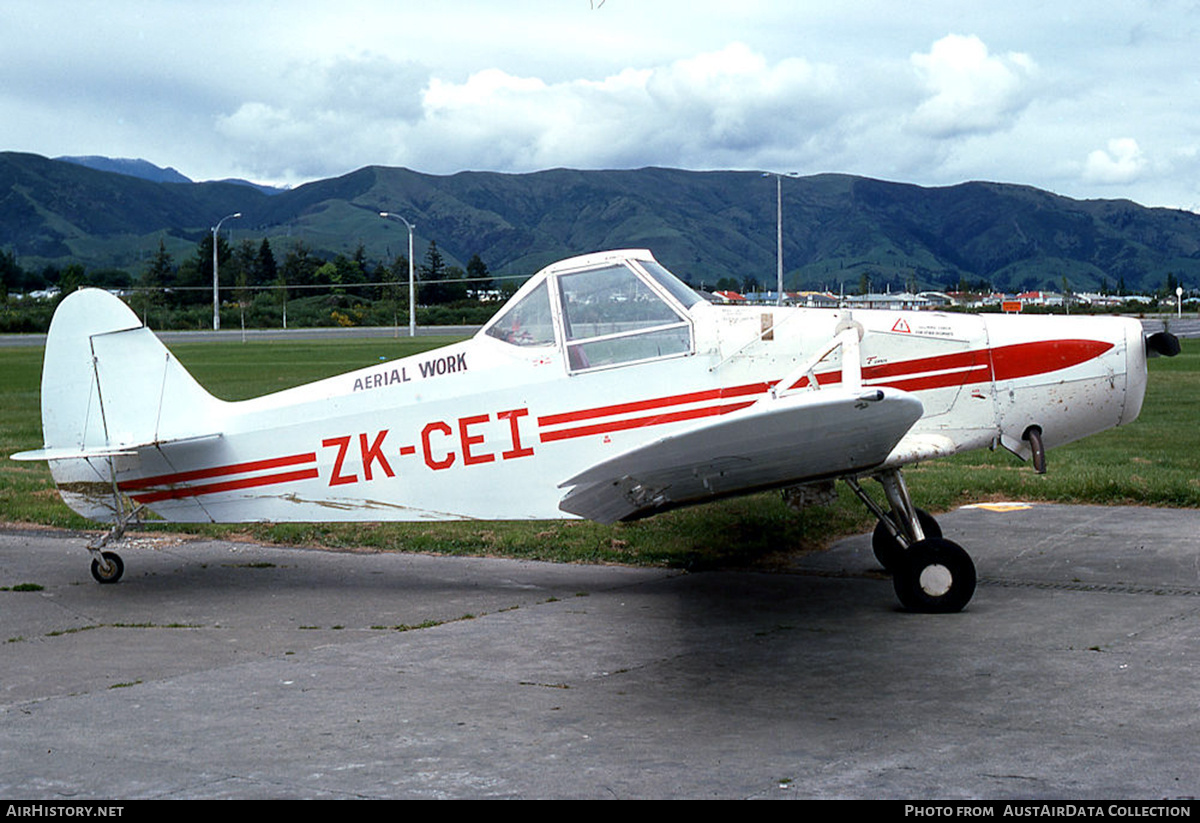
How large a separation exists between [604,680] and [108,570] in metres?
4.77

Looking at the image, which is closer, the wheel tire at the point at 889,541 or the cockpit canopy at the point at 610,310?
the cockpit canopy at the point at 610,310

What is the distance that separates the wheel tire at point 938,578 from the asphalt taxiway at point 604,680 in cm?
12

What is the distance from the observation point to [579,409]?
809 cm

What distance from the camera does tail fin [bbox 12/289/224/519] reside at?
29.5ft

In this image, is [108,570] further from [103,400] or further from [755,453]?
[755,453]

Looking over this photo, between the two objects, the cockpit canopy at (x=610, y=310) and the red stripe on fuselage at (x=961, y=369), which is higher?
the cockpit canopy at (x=610, y=310)

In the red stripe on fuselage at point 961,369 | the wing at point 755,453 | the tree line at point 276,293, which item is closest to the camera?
the wing at point 755,453

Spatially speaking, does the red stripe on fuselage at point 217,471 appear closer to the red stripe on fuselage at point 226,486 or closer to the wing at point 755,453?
the red stripe on fuselage at point 226,486

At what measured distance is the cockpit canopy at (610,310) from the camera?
8000mm

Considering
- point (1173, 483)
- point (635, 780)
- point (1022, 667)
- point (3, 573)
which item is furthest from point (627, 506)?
point (1173, 483)

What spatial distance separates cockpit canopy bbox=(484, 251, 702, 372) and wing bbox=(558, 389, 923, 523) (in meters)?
0.88

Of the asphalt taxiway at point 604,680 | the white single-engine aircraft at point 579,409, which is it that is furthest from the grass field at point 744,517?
the white single-engine aircraft at point 579,409

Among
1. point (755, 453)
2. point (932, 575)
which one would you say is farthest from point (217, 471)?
point (932, 575)

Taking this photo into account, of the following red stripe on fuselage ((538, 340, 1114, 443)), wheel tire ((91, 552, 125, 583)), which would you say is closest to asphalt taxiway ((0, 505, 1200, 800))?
wheel tire ((91, 552, 125, 583))
